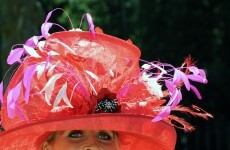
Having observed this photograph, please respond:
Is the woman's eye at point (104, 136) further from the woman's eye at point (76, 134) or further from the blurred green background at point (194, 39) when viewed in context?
the blurred green background at point (194, 39)

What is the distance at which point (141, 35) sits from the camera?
1463cm

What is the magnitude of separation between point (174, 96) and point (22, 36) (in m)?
5.29

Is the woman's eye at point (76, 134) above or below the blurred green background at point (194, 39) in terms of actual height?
above

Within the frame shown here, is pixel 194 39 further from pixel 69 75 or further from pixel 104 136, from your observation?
pixel 69 75

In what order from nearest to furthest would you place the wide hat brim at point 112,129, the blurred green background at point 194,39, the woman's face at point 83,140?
the wide hat brim at point 112,129 → the woman's face at point 83,140 → the blurred green background at point 194,39

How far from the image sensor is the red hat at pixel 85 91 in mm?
3045

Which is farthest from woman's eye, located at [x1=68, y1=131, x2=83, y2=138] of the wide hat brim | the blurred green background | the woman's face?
the blurred green background

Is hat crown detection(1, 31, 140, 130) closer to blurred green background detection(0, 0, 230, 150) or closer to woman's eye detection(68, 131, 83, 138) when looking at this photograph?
woman's eye detection(68, 131, 83, 138)

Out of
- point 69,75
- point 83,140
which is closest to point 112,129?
point 83,140

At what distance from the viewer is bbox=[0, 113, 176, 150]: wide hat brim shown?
3.00 meters

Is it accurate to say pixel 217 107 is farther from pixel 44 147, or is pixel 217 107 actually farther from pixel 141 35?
pixel 44 147

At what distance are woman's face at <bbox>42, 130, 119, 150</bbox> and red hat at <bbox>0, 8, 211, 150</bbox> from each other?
75 mm

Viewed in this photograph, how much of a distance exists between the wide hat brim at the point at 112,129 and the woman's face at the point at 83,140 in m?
0.06

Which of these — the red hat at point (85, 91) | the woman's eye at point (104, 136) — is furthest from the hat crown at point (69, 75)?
the woman's eye at point (104, 136)
